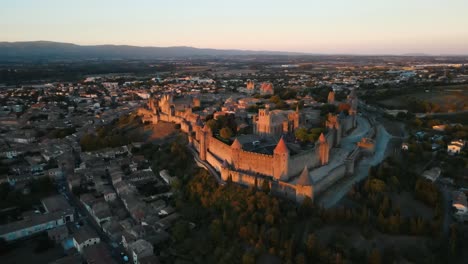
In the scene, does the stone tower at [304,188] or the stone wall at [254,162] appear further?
the stone wall at [254,162]

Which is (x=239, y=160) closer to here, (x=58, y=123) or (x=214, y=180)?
(x=214, y=180)

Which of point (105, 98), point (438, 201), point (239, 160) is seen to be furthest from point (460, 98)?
point (105, 98)

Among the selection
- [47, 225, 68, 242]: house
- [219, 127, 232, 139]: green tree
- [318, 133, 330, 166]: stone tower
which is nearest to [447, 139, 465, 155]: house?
[318, 133, 330, 166]: stone tower

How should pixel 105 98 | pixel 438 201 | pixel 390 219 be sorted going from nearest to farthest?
pixel 390 219 → pixel 438 201 → pixel 105 98

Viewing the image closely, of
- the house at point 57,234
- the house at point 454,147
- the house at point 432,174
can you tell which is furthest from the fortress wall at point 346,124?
the house at point 57,234

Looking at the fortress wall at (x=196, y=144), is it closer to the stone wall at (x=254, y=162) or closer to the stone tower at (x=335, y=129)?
the stone wall at (x=254, y=162)

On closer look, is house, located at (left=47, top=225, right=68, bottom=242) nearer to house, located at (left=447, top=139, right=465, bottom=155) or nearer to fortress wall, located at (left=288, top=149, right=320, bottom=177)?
fortress wall, located at (left=288, top=149, right=320, bottom=177)

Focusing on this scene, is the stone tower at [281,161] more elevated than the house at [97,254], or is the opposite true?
the stone tower at [281,161]

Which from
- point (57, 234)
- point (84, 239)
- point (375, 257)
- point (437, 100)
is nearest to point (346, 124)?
point (375, 257)
